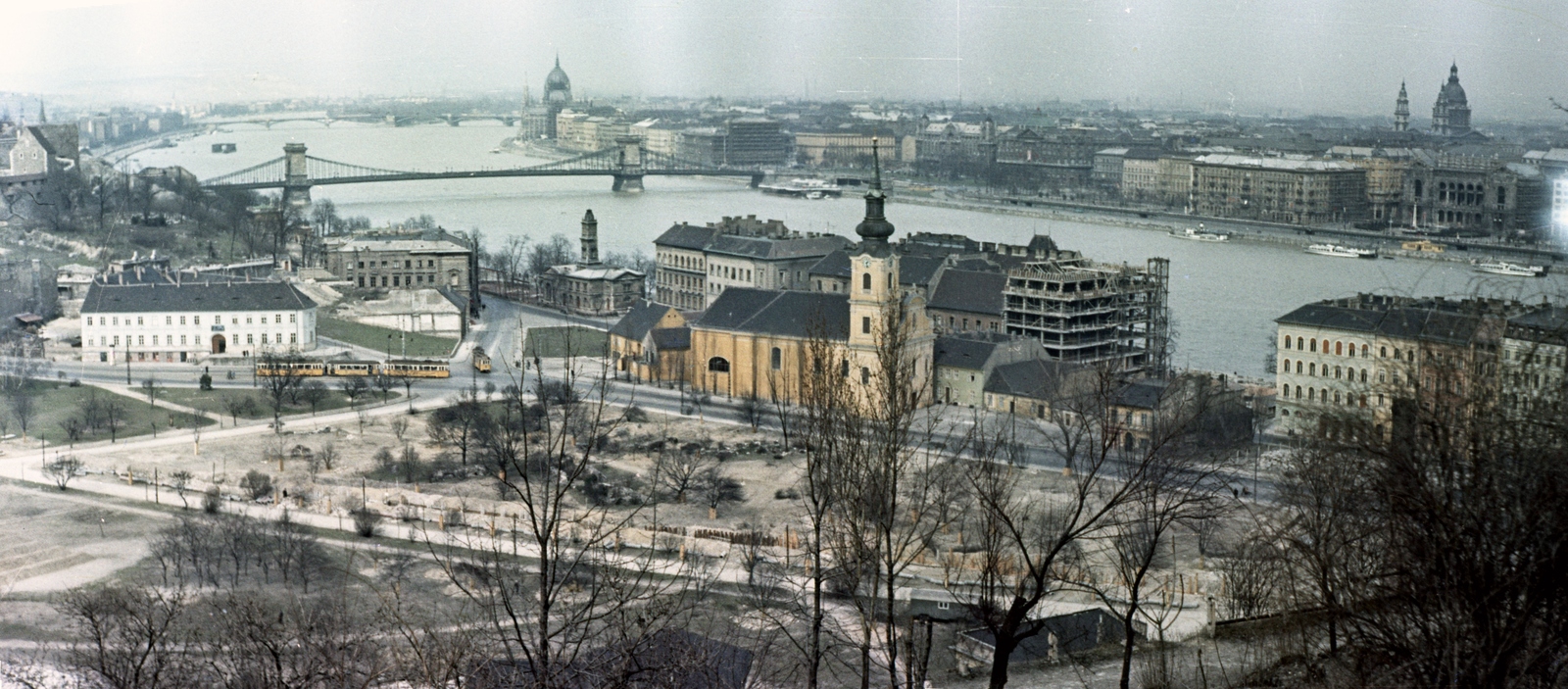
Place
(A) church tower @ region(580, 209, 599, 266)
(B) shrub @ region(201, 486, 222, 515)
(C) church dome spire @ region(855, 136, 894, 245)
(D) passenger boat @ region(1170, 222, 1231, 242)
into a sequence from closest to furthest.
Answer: (B) shrub @ region(201, 486, 222, 515) < (C) church dome spire @ region(855, 136, 894, 245) < (A) church tower @ region(580, 209, 599, 266) < (D) passenger boat @ region(1170, 222, 1231, 242)

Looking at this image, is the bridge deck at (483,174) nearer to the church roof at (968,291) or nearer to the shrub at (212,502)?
the church roof at (968,291)

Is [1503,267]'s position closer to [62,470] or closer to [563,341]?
[563,341]

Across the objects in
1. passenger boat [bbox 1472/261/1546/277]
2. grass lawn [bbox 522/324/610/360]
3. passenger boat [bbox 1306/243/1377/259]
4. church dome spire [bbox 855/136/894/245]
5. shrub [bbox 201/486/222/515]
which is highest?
church dome spire [bbox 855/136/894/245]

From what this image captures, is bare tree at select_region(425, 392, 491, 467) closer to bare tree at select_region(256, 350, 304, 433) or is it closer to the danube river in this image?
Answer: bare tree at select_region(256, 350, 304, 433)

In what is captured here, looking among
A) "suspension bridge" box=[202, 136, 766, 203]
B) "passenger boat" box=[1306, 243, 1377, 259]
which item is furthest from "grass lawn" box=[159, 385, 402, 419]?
"suspension bridge" box=[202, 136, 766, 203]

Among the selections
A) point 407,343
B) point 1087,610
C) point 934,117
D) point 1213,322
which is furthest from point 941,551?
point 934,117

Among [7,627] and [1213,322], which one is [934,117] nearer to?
[1213,322]

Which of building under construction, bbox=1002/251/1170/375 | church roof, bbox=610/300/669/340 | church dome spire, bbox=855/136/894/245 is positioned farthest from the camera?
church roof, bbox=610/300/669/340

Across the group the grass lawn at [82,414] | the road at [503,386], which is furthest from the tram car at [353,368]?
the grass lawn at [82,414]
